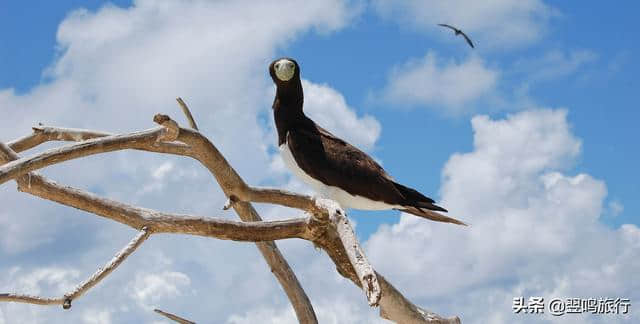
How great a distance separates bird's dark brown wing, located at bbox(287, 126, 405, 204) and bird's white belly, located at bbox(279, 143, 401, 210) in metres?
0.04

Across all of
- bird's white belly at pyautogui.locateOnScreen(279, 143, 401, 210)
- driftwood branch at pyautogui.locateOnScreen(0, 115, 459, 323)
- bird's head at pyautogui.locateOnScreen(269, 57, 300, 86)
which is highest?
bird's head at pyautogui.locateOnScreen(269, 57, 300, 86)

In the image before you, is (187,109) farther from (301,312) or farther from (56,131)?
(301,312)

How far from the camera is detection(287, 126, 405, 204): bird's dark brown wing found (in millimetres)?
5324

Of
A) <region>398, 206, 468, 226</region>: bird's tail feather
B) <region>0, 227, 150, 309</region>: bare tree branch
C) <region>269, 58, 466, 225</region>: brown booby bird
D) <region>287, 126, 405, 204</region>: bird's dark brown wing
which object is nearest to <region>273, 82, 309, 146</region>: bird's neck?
<region>269, 58, 466, 225</region>: brown booby bird

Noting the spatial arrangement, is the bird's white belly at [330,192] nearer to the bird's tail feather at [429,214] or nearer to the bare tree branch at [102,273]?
the bird's tail feather at [429,214]

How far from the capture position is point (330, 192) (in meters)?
5.34

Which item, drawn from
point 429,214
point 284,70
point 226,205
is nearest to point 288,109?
point 284,70

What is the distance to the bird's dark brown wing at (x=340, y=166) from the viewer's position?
17.5 feet

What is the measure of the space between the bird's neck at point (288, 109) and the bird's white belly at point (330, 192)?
0.17 m

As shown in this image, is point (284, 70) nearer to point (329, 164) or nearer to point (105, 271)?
point (329, 164)

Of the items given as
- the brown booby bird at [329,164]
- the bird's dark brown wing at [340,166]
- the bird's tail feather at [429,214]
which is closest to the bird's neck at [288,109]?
the brown booby bird at [329,164]

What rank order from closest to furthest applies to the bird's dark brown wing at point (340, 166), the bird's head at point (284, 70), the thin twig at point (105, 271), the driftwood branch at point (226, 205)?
the driftwood branch at point (226, 205)
the thin twig at point (105, 271)
the bird's dark brown wing at point (340, 166)
the bird's head at point (284, 70)

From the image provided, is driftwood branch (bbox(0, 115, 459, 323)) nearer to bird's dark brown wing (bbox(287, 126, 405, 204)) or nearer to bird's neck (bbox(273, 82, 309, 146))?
bird's dark brown wing (bbox(287, 126, 405, 204))

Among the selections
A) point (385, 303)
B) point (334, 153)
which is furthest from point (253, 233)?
point (334, 153)
